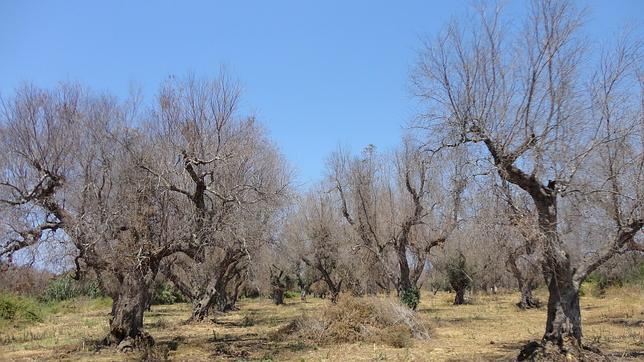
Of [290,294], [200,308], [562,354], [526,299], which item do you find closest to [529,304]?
[526,299]

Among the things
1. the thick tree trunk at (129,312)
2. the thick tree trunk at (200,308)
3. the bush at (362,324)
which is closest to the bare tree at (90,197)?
the thick tree trunk at (129,312)

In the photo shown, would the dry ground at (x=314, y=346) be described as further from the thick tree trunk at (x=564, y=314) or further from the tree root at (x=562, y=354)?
the thick tree trunk at (x=564, y=314)

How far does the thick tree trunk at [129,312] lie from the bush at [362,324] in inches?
187

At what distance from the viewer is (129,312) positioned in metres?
14.2

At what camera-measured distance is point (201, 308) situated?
25.0m

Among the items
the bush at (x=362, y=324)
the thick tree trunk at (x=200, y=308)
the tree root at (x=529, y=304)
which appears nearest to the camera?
the bush at (x=362, y=324)

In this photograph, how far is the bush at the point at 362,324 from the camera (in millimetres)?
15836

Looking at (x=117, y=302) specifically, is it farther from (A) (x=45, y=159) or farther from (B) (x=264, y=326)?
(B) (x=264, y=326)

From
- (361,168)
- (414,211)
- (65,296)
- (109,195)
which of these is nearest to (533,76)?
(109,195)

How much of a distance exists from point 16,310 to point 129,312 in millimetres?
15572

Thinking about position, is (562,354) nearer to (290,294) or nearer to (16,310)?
(16,310)

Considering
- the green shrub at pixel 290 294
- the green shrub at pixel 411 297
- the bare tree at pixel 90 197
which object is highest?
the bare tree at pixel 90 197

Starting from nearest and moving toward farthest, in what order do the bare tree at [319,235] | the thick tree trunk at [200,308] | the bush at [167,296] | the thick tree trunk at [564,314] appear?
the thick tree trunk at [564,314] → the thick tree trunk at [200,308] → the bare tree at [319,235] → the bush at [167,296]

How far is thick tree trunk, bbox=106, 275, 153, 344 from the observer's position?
14109 mm
